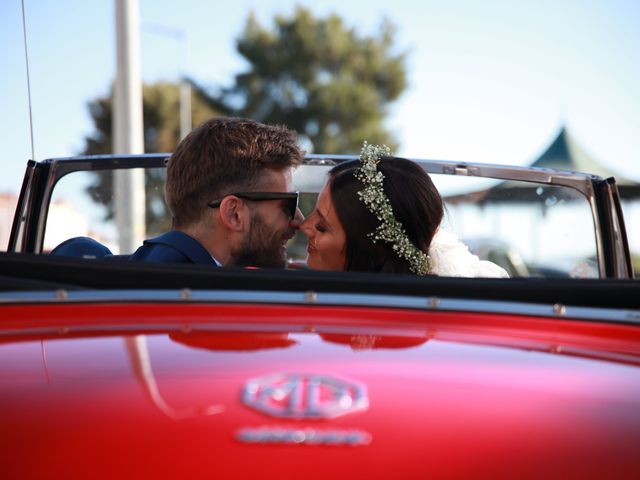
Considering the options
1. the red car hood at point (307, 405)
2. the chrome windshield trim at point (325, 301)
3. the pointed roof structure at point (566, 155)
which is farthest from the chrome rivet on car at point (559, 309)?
the pointed roof structure at point (566, 155)

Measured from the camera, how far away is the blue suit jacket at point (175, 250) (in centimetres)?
261

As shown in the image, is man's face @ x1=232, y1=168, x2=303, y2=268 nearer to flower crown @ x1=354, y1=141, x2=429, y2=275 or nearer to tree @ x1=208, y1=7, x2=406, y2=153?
flower crown @ x1=354, y1=141, x2=429, y2=275

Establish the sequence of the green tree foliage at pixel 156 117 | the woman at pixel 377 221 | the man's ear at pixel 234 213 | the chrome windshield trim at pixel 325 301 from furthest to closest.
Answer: the green tree foliage at pixel 156 117 < the woman at pixel 377 221 < the man's ear at pixel 234 213 < the chrome windshield trim at pixel 325 301

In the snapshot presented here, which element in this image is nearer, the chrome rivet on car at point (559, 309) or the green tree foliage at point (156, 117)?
the chrome rivet on car at point (559, 309)

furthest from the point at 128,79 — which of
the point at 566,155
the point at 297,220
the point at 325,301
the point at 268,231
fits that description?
the point at 325,301

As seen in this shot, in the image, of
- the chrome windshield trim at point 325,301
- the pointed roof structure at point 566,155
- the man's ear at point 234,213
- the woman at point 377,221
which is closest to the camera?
the chrome windshield trim at point 325,301

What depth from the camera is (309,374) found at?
3.74 ft

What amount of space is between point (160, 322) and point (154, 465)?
560 millimetres

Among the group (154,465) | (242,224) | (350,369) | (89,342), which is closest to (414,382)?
(350,369)

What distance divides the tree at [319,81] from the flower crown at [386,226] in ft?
110

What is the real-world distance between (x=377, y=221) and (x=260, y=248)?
43cm

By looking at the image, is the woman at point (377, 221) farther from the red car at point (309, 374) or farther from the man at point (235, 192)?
the red car at point (309, 374)

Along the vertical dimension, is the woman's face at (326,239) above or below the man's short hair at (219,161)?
below

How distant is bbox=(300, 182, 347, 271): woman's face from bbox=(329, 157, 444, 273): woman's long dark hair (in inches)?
0.8
